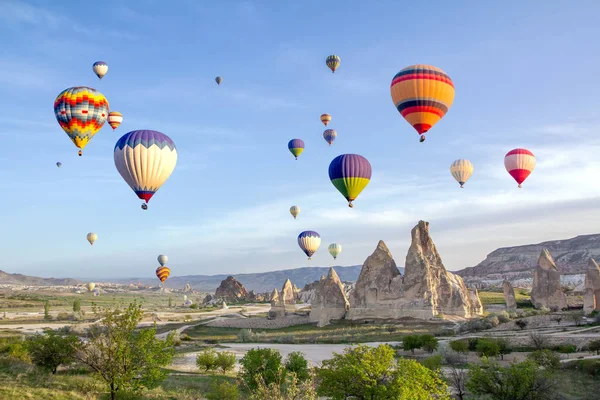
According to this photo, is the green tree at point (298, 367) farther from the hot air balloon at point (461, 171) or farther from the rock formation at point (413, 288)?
the hot air balloon at point (461, 171)

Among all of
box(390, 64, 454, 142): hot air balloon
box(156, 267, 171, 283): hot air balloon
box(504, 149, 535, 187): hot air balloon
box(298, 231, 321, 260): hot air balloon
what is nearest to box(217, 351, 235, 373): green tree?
box(390, 64, 454, 142): hot air balloon

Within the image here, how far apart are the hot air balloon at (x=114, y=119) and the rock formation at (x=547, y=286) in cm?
6328

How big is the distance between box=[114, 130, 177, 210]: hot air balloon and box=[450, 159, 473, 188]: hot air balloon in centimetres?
4057

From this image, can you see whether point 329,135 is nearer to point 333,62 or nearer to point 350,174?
point 333,62

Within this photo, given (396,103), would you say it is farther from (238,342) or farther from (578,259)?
(578,259)

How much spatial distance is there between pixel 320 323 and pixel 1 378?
45.8m

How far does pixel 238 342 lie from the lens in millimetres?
62000

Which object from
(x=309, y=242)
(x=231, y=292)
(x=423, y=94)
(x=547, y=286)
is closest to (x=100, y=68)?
(x=309, y=242)

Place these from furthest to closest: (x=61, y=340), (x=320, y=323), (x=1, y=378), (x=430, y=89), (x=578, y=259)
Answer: (x=578, y=259) < (x=320, y=323) < (x=430, y=89) < (x=61, y=340) < (x=1, y=378)

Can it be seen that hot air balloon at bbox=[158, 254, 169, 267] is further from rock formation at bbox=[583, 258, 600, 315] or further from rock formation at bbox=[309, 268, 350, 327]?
rock formation at bbox=[583, 258, 600, 315]

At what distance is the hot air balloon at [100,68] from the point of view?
75375 millimetres

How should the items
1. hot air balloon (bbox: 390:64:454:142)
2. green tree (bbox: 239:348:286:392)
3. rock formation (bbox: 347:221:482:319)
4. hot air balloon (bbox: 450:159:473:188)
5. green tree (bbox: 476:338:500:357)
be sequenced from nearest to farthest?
1. green tree (bbox: 239:348:286:392)
2. green tree (bbox: 476:338:500:357)
3. hot air balloon (bbox: 390:64:454:142)
4. rock formation (bbox: 347:221:482:319)
5. hot air balloon (bbox: 450:159:473:188)

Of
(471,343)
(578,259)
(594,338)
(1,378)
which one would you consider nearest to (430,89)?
(471,343)

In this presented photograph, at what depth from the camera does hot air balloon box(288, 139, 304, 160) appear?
8281cm
